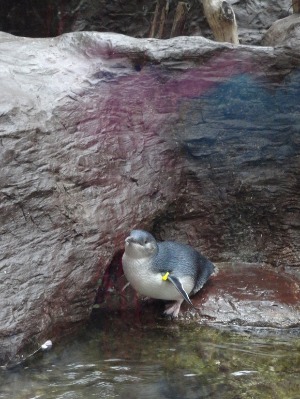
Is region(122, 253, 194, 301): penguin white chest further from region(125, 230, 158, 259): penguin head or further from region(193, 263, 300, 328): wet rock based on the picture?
region(193, 263, 300, 328): wet rock

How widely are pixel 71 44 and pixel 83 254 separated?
1.58 metres

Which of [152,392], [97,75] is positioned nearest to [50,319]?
[152,392]

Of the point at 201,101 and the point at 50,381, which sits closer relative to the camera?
the point at 50,381

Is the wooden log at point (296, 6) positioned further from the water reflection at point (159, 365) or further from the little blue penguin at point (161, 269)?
the water reflection at point (159, 365)

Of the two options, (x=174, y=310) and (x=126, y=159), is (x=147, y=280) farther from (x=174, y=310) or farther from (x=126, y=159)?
(x=126, y=159)

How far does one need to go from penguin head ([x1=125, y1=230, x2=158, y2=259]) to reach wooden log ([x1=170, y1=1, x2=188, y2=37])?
256cm

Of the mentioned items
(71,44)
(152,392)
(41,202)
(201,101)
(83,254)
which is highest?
(71,44)

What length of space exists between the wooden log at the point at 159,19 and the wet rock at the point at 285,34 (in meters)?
1.05

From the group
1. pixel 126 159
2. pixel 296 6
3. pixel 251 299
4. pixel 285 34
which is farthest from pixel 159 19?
pixel 251 299

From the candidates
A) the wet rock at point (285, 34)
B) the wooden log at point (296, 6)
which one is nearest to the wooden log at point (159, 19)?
the wet rock at point (285, 34)

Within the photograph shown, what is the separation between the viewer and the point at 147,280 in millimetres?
5527

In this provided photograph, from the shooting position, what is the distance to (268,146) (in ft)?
20.4

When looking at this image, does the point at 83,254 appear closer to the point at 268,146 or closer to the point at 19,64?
the point at 19,64

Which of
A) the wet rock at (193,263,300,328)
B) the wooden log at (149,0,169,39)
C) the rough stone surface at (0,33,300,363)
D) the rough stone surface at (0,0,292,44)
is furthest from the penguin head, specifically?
the rough stone surface at (0,0,292,44)
